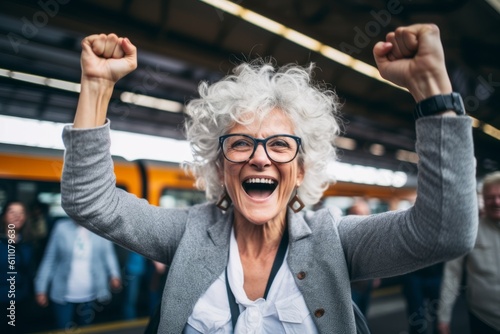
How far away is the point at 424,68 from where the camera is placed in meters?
0.89

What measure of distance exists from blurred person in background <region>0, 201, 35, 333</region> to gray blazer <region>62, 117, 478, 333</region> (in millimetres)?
3113

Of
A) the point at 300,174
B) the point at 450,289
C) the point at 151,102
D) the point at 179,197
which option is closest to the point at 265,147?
the point at 300,174

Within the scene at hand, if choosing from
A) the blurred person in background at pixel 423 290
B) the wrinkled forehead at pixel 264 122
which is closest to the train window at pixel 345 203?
the blurred person in background at pixel 423 290

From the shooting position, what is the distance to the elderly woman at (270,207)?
873mm

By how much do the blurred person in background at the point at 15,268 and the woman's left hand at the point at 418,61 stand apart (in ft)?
13.0

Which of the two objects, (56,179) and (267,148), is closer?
(267,148)

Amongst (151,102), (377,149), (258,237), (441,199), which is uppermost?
(377,149)

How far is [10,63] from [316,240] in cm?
531

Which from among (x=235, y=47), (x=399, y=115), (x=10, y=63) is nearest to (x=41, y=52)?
(x=10, y=63)

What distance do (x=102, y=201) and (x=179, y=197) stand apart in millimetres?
4986

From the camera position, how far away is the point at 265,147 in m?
1.27

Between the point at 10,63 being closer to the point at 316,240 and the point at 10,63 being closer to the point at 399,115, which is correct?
the point at 316,240

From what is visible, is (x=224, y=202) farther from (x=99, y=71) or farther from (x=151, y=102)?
(x=151, y=102)

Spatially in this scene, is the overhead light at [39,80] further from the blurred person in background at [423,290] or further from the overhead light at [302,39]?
the blurred person in background at [423,290]
